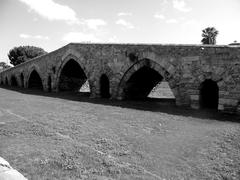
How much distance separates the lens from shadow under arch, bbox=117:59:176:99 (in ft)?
43.7

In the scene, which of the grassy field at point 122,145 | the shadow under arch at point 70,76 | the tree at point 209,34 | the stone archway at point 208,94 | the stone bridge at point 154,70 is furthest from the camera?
the tree at point 209,34

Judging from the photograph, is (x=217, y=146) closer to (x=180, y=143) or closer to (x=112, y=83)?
(x=180, y=143)

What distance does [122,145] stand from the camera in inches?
256

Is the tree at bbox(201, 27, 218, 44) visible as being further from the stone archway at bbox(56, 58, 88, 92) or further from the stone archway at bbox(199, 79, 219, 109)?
the stone archway at bbox(199, 79, 219, 109)

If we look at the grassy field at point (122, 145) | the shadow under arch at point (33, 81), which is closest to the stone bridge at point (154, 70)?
the grassy field at point (122, 145)

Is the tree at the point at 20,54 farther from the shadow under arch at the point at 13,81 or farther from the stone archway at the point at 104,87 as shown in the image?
the stone archway at the point at 104,87

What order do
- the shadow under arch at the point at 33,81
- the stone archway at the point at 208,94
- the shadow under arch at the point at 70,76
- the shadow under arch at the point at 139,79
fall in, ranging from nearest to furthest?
the stone archway at the point at 208,94 < the shadow under arch at the point at 139,79 < the shadow under arch at the point at 70,76 < the shadow under arch at the point at 33,81

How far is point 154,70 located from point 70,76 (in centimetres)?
915

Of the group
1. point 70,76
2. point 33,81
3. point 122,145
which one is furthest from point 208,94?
point 33,81

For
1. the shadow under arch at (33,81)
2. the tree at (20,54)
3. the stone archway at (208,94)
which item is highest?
the tree at (20,54)

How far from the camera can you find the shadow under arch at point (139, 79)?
13.3 meters

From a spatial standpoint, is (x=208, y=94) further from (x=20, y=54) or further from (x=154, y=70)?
(x=20, y=54)

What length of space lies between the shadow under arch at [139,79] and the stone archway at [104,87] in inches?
72.6

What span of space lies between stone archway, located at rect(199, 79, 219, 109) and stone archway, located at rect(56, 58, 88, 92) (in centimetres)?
1070
